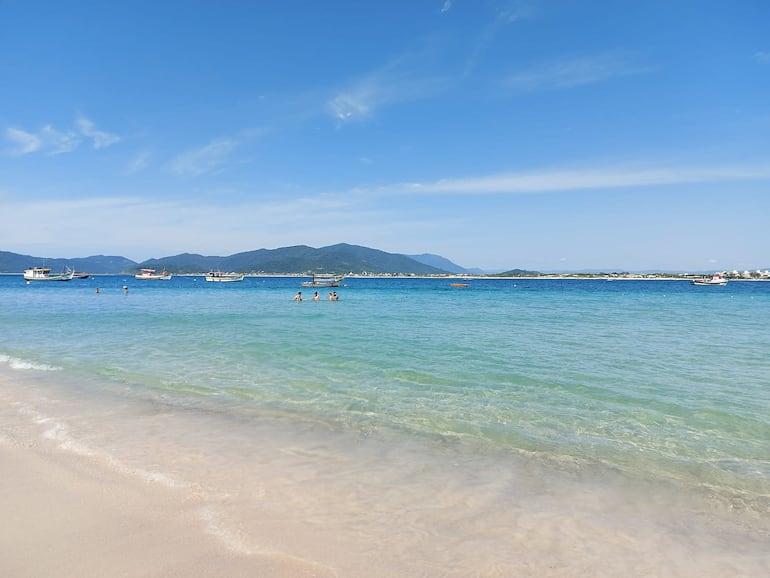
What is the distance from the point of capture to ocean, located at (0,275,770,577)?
15.4 ft

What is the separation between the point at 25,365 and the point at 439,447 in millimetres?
14881

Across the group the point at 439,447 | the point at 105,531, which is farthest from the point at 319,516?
the point at 439,447

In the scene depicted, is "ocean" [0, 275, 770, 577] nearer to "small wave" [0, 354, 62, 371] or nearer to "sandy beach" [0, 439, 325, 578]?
"small wave" [0, 354, 62, 371]

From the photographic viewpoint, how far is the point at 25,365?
14633 millimetres

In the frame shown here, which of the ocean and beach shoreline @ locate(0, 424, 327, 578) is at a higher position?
beach shoreline @ locate(0, 424, 327, 578)

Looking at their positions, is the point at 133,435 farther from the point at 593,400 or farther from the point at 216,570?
the point at 593,400

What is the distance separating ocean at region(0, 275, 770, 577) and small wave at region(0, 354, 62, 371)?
0.09m

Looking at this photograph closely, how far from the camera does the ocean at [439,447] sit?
4680 mm

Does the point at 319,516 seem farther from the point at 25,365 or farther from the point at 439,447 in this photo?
the point at 25,365

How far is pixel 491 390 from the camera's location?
37.6 feet

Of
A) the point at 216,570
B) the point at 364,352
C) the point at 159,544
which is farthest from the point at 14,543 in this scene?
the point at 364,352

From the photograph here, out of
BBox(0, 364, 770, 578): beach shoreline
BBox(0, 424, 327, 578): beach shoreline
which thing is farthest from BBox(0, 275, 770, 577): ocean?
BBox(0, 424, 327, 578): beach shoreline

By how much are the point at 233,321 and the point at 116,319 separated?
840cm

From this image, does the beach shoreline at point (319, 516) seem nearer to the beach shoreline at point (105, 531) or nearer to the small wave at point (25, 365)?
the beach shoreline at point (105, 531)
